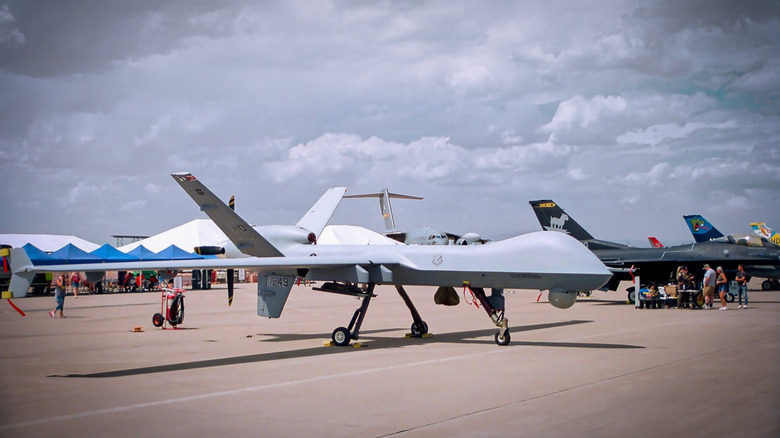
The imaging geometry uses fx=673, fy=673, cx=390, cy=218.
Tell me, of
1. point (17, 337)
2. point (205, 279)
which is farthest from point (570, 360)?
point (205, 279)

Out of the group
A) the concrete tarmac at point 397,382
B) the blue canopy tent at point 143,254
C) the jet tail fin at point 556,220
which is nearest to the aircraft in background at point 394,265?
the concrete tarmac at point 397,382

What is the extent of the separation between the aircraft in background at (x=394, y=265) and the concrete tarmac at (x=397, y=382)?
39.8 inches

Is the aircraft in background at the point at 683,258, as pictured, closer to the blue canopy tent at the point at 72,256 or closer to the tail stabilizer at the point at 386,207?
the tail stabilizer at the point at 386,207

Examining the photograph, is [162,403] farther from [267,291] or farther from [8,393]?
[267,291]

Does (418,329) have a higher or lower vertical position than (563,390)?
higher

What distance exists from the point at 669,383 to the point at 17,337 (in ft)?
48.0

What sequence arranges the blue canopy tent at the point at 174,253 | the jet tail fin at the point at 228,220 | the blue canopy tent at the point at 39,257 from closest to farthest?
1. the jet tail fin at the point at 228,220
2. the blue canopy tent at the point at 39,257
3. the blue canopy tent at the point at 174,253

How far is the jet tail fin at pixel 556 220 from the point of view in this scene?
3294 centimetres

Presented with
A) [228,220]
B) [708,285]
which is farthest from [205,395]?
[708,285]

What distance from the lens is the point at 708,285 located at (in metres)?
23.7

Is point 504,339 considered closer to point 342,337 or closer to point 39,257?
point 342,337

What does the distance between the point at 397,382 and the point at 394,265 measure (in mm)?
4971

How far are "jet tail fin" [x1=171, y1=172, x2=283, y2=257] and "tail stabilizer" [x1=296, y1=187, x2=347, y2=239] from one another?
4.87 feet

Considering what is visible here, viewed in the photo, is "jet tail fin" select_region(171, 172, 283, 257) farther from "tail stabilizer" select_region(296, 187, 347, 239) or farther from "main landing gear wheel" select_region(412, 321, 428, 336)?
"main landing gear wheel" select_region(412, 321, 428, 336)
